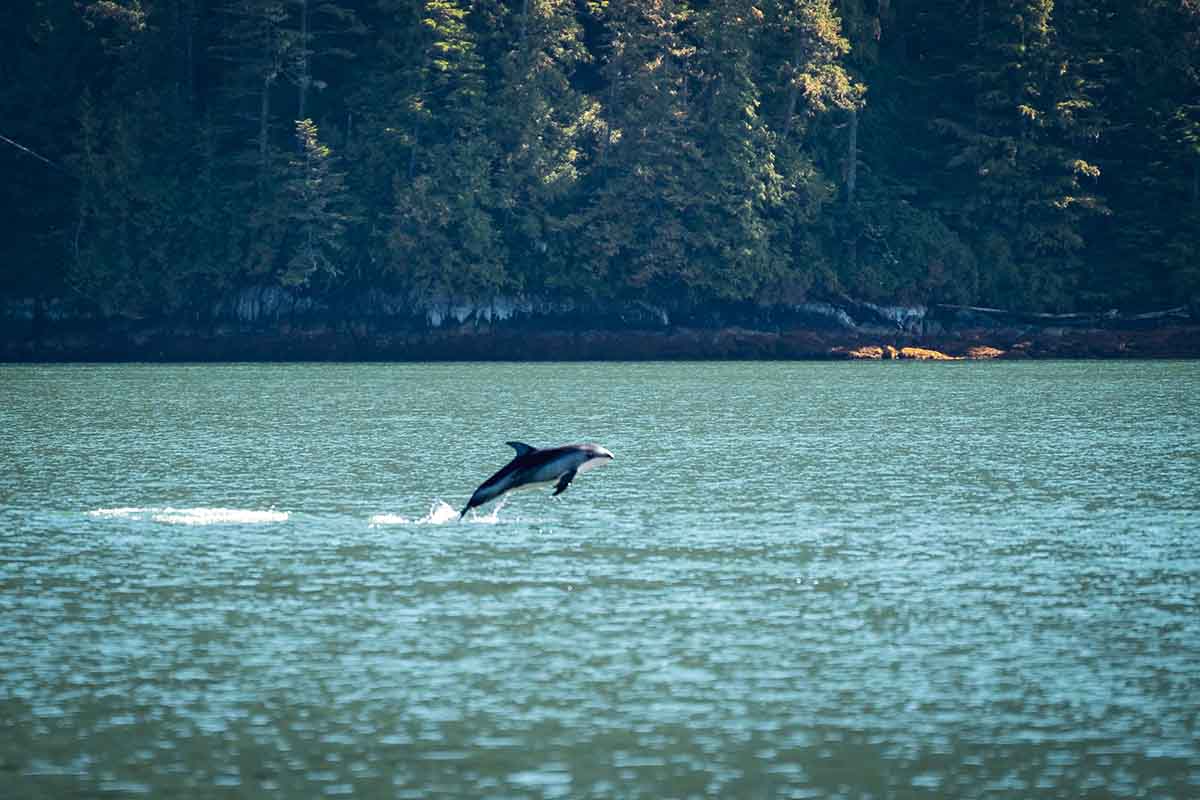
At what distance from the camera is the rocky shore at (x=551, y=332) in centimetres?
11919

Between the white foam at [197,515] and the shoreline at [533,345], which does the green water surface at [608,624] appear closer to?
the white foam at [197,515]

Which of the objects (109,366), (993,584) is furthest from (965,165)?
(993,584)

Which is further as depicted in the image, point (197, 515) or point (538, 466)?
point (197, 515)

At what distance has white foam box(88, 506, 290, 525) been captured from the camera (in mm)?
35000

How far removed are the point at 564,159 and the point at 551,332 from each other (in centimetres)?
1122

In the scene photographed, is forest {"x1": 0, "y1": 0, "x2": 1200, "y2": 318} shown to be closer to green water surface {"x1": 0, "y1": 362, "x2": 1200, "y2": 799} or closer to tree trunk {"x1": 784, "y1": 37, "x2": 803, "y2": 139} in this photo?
tree trunk {"x1": 784, "y1": 37, "x2": 803, "y2": 139}

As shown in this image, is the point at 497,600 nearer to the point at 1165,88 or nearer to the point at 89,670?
the point at 89,670

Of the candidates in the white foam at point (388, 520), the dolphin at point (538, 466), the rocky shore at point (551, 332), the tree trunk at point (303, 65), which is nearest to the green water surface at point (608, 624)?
the white foam at point (388, 520)

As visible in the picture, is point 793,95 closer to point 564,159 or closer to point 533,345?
point 564,159

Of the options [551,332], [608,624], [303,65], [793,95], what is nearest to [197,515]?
[608,624]

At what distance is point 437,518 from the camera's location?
3519 cm

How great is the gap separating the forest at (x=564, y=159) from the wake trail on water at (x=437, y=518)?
270 feet

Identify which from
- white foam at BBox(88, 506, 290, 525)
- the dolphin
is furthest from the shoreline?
the dolphin

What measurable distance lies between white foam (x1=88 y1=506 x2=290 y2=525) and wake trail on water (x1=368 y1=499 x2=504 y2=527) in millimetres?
1863
